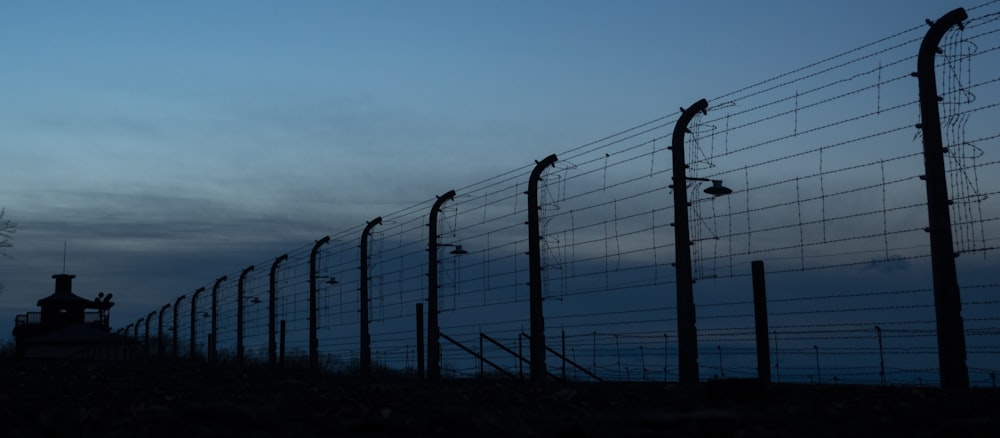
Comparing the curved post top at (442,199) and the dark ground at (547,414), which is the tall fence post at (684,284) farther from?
the curved post top at (442,199)

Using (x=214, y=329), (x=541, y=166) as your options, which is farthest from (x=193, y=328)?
(x=541, y=166)

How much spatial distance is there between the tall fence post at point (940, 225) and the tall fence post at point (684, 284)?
10.9 feet

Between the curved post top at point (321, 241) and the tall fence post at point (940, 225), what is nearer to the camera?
the tall fence post at point (940, 225)

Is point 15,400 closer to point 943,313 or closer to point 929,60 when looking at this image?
point 943,313

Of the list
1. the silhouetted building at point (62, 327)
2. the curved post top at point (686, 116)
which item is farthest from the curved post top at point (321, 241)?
the silhouetted building at point (62, 327)

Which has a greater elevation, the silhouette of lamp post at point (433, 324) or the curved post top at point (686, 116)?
the curved post top at point (686, 116)

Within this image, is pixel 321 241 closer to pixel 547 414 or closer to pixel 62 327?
pixel 547 414

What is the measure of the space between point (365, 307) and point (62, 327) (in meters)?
55.9

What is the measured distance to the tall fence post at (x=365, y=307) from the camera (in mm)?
23047

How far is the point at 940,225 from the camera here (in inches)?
446

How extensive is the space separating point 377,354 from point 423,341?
3.86 m

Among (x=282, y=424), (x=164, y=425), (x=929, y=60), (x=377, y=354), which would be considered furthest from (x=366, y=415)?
(x=377, y=354)

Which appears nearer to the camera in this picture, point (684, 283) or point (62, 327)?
point (684, 283)

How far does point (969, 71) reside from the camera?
458 inches
